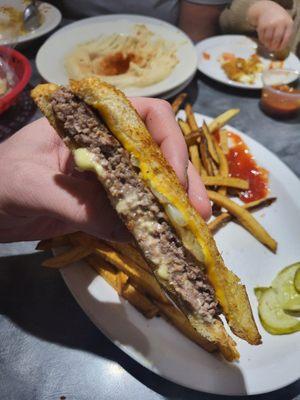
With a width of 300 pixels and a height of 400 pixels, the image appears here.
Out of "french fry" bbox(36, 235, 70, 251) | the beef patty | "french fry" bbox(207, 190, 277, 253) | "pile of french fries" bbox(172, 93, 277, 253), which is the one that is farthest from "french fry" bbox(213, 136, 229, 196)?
the beef patty

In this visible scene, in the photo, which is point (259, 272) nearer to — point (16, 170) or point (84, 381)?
point (84, 381)

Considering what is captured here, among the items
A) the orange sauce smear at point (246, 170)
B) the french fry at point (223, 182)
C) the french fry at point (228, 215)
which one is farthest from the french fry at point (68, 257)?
the orange sauce smear at point (246, 170)

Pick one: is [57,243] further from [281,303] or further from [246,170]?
[246,170]

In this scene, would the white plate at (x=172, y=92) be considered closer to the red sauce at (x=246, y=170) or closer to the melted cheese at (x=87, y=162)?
the red sauce at (x=246, y=170)

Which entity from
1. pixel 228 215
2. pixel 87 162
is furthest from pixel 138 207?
pixel 228 215

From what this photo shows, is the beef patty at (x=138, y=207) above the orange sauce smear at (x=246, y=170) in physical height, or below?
above

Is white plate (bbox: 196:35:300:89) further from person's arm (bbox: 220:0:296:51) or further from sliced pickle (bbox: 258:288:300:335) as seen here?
sliced pickle (bbox: 258:288:300:335)
